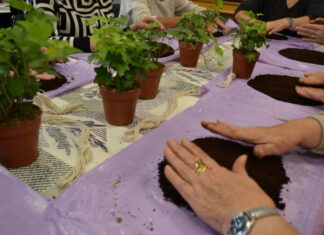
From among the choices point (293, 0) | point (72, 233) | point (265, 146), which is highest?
point (293, 0)

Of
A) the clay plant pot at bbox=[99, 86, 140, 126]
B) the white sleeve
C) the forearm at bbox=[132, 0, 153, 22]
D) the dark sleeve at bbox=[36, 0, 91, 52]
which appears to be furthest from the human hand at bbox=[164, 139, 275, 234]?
the white sleeve

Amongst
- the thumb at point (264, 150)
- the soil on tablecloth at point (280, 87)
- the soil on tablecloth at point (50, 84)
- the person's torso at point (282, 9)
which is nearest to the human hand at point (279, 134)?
the thumb at point (264, 150)

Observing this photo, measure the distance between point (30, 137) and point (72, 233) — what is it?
0.87ft

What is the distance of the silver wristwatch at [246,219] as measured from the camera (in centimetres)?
54

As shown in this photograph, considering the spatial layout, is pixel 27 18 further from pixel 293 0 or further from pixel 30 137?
pixel 293 0

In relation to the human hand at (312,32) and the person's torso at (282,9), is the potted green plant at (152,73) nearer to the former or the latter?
the human hand at (312,32)

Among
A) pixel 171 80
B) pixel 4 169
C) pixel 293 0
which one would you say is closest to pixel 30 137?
pixel 4 169

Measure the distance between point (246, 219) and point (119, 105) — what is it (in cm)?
52

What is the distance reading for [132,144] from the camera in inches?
32.9

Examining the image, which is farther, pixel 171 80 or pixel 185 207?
pixel 171 80

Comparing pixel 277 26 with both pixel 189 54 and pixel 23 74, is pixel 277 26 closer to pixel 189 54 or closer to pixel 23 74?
pixel 189 54

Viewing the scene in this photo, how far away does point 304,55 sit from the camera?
1808 mm

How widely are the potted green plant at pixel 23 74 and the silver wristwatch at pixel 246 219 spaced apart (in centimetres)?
46

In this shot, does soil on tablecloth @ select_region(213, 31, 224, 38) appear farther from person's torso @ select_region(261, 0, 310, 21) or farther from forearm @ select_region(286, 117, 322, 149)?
forearm @ select_region(286, 117, 322, 149)
